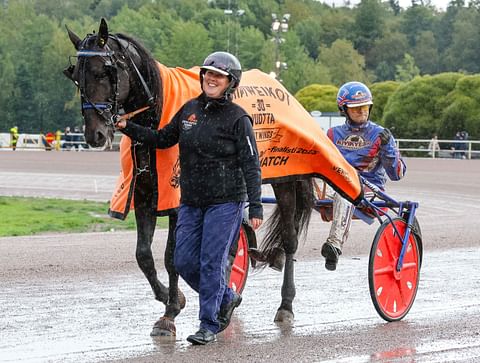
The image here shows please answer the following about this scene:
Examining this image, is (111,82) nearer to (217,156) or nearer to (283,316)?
(217,156)

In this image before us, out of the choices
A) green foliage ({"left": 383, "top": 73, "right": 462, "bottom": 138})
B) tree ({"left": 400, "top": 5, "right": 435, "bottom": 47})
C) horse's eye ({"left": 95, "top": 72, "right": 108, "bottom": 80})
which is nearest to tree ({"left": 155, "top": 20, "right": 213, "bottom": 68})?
green foliage ({"left": 383, "top": 73, "right": 462, "bottom": 138})

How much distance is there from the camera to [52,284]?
9.28 m

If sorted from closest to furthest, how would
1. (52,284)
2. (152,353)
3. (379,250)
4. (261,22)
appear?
(152,353) → (379,250) → (52,284) → (261,22)

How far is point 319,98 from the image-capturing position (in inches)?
2267

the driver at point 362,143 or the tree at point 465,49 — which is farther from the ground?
the tree at point 465,49

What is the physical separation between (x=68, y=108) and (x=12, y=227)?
72509 mm

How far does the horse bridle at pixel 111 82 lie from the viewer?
6664 millimetres

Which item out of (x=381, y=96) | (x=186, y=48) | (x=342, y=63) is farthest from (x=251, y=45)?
(x=381, y=96)

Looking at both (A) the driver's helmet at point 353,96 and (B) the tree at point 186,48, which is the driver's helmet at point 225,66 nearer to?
(A) the driver's helmet at point 353,96

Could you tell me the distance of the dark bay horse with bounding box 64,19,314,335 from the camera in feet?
22.0

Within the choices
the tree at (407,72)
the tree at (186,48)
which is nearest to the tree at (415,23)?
the tree at (407,72)

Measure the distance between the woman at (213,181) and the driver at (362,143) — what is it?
5.85 feet

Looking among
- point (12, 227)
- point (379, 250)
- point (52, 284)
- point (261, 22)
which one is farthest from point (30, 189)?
point (261, 22)

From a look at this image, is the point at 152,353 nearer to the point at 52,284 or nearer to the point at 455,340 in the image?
the point at 455,340
